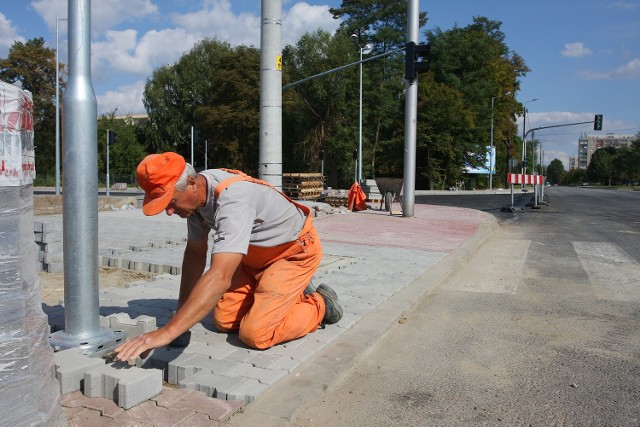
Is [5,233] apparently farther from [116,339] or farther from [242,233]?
[116,339]

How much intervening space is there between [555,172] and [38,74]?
166739 mm

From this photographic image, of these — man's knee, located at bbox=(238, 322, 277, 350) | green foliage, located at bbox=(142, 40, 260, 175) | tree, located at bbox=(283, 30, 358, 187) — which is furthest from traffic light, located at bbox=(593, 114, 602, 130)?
man's knee, located at bbox=(238, 322, 277, 350)

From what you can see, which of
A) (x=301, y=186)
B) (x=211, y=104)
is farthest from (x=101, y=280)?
(x=211, y=104)

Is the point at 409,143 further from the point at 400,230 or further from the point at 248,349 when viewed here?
the point at 248,349

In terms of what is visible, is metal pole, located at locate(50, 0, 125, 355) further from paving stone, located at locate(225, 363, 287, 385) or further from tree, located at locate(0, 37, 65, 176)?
tree, located at locate(0, 37, 65, 176)

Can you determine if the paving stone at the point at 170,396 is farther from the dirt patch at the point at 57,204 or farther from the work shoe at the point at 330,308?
the dirt patch at the point at 57,204

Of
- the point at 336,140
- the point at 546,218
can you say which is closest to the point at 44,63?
the point at 336,140

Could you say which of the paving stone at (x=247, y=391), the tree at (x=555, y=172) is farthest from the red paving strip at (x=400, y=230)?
the tree at (x=555, y=172)

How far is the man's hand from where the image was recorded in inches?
110

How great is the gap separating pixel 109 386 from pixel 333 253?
6196 mm

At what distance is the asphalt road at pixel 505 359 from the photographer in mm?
3137

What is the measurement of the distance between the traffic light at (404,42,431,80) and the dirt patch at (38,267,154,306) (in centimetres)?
1137

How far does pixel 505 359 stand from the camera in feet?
13.4

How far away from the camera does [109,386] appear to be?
2932 millimetres
